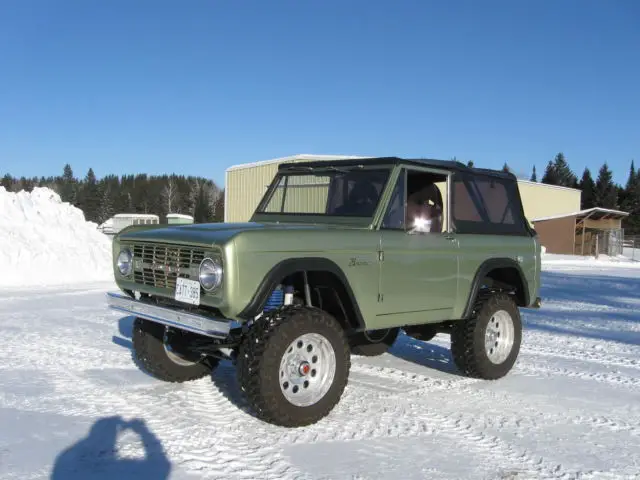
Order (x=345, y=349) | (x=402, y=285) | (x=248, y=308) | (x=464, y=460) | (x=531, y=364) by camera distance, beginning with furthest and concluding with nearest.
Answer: (x=531, y=364)
(x=402, y=285)
(x=345, y=349)
(x=248, y=308)
(x=464, y=460)

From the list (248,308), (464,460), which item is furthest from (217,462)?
(464,460)

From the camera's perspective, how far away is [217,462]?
3.87m

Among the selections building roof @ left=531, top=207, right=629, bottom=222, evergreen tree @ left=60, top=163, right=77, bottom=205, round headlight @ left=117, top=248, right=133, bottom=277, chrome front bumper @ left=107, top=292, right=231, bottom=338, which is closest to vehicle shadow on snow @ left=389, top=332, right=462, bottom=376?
chrome front bumper @ left=107, top=292, right=231, bottom=338

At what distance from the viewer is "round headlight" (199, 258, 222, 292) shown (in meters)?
4.29

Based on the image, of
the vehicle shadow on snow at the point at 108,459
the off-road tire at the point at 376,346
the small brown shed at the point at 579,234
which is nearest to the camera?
the vehicle shadow on snow at the point at 108,459

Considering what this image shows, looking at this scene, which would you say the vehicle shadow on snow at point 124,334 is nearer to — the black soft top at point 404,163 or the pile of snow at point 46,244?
the black soft top at point 404,163

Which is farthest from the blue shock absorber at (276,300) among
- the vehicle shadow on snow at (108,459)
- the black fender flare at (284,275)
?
the vehicle shadow on snow at (108,459)

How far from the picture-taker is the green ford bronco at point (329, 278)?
4.39 m

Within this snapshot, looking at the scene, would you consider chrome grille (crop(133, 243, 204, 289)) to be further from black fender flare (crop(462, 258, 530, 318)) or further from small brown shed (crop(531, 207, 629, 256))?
small brown shed (crop(531, 207, 629, 256))

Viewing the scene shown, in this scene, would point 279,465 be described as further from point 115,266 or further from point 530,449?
point 115,266

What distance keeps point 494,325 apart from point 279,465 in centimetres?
337

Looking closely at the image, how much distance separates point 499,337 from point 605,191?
8784 centimetres

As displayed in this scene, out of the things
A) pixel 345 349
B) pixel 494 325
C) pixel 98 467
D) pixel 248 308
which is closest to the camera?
pixel 98 467

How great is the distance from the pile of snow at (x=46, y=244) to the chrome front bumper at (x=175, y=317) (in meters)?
10.8
